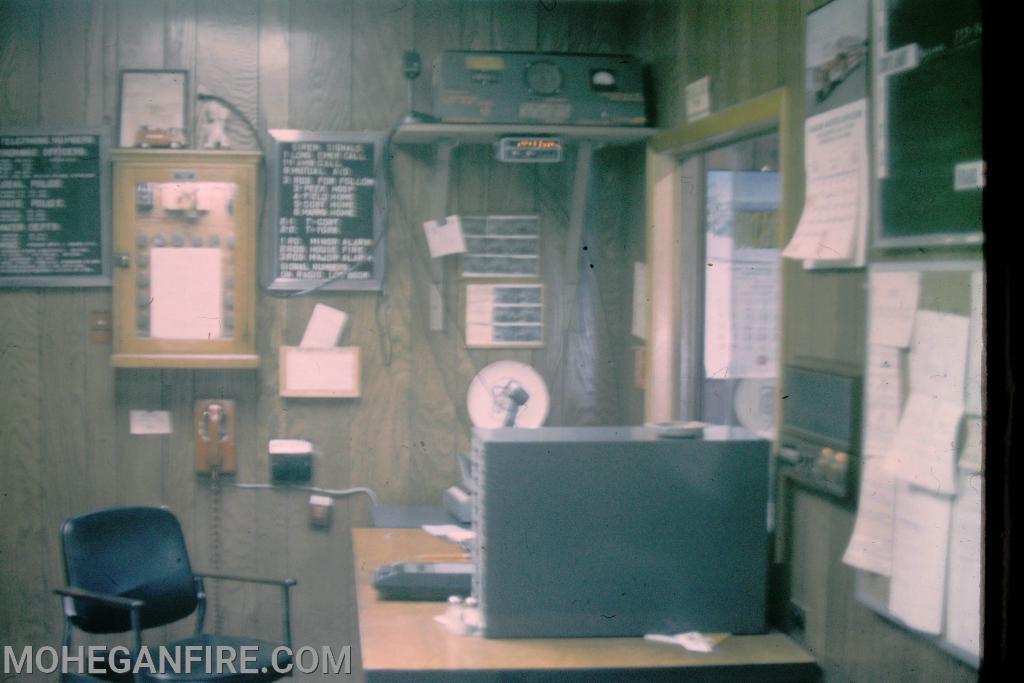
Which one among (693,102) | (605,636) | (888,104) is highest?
(693,102)

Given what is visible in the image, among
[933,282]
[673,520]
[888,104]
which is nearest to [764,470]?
[673,520]

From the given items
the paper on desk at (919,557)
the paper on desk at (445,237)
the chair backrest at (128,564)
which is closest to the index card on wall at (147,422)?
the chair backrest at (128,564)

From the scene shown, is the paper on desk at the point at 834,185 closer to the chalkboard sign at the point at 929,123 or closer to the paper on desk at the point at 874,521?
the chalkboard sign at the point at 929,123

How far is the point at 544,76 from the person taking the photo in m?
3.21

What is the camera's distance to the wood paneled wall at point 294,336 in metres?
3.38

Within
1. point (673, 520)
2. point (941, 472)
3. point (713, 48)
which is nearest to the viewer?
point (941, 472)

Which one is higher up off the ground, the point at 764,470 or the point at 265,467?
the point at 764,470

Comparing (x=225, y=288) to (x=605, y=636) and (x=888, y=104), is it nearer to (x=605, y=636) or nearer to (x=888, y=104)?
(x=605, y=636)

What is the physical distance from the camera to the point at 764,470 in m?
2.19

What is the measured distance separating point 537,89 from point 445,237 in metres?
0.59

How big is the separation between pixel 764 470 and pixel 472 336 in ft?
5.05

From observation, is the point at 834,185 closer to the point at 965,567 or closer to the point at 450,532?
the point at 965,567

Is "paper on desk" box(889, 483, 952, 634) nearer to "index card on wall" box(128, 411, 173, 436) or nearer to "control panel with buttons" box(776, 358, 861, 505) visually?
"control panel with buttons" box(776, 358, 861, 505)

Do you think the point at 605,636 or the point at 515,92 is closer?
the point at 605,636
